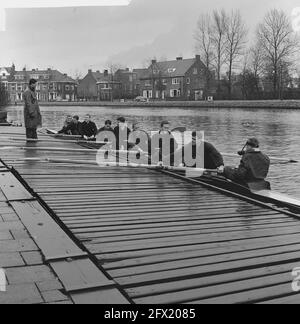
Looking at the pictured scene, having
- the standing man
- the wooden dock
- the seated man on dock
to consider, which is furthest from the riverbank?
the wooden dock

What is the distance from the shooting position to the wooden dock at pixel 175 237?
11.5 feet

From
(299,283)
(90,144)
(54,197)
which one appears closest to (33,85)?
(90,144)

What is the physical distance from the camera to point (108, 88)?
10469 centimetres

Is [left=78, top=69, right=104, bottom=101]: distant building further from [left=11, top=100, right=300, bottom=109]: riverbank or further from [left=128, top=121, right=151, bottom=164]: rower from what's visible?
[left=128, top=121, right=151, bottom=164]: rower

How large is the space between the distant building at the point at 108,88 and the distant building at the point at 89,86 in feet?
3.43

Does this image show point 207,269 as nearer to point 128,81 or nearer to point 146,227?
point 146,227

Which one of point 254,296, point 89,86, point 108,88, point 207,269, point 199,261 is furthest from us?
point 89,86

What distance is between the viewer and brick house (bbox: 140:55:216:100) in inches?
3487

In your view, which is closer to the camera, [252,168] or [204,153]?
[252,168]

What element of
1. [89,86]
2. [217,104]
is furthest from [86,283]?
[89,86]

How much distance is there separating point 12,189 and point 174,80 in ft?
292

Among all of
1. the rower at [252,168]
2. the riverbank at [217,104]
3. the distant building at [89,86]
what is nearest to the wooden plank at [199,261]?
the rower at [252,168]

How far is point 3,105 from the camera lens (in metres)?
43.5
